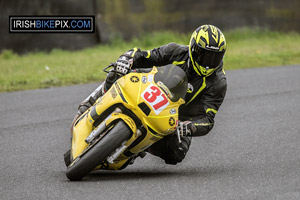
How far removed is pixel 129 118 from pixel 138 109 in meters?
0.11

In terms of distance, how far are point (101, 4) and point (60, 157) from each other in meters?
7.60

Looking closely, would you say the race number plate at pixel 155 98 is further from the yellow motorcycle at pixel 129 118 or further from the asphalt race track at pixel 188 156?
the asphalt race track at pixel 188 156

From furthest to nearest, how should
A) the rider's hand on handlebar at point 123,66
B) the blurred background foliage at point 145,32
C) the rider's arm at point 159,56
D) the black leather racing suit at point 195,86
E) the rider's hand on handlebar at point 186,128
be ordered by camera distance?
1. the blurred background foliage at point 145,32
2. the rider's arm at point 159,56
3. the black leather racing suit at point 195,86
4. the rider's hand on handlebar at point 123,66
5. the rider's hand on handlebar at point 186,128

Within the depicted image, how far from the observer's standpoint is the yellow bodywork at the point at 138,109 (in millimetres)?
5211

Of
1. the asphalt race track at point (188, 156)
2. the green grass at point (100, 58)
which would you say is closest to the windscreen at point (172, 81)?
the asphalt race track at point (188, 156)

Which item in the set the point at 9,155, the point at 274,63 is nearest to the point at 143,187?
the point at 9,155

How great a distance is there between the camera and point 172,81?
5.30m

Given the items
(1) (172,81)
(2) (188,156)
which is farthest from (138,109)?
(2) (188,156)

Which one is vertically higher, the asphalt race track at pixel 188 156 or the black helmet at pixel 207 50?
the black helmet at pixel 207 50

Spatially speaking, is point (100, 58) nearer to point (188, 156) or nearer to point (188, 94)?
point (188, 156)

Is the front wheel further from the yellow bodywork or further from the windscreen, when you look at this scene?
the windscreen

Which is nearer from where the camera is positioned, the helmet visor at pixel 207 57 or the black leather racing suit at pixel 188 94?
the helmet visor at pixel 207 57

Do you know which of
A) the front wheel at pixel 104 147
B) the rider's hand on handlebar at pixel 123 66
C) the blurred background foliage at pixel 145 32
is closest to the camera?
the front wheel at pixel 104 147

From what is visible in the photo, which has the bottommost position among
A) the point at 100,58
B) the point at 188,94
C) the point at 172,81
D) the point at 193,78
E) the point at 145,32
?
the point at 100,58
